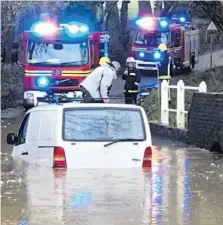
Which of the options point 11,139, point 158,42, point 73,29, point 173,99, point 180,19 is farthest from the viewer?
point 180,19

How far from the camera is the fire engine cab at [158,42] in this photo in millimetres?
36000

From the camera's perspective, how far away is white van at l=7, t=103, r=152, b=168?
34.6 feet

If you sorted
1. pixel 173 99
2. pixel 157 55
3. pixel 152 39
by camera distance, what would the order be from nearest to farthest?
pixel 173 99 < pixel 157 55 < pixel 152 39

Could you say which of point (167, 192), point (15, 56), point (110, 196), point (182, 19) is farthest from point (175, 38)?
point (110, 196)

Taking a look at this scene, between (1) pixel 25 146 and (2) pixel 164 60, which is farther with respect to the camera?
(2) pixel 164 60

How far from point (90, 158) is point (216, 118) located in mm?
6528

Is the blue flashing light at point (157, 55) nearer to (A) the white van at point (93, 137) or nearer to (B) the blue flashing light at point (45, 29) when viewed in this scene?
(B) the blue flashing light at point (45, 29)

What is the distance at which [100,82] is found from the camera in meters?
16.4

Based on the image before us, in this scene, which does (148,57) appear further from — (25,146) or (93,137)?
(93,137)

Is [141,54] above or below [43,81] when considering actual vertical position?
below

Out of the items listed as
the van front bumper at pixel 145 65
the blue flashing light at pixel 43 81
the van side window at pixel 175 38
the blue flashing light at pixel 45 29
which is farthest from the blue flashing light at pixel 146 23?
the blue flashing light at pixel 43 81

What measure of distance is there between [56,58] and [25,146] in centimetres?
1257

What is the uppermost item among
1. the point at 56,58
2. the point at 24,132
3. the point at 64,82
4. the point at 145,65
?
the point at 24,132

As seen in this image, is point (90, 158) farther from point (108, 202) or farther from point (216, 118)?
point (216, 118)
